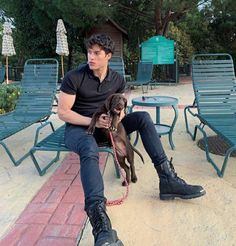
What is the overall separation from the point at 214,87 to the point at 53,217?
304 cm

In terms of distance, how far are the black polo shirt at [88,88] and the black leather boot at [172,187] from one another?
84 centimetres

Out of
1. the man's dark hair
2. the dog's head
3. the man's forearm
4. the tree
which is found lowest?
the man's forearm

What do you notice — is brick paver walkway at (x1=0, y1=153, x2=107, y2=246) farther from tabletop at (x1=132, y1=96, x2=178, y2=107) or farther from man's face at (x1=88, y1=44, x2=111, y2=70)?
tabletop at (x1=132, y1=96, x2=178, y2=107)

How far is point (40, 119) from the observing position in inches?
187

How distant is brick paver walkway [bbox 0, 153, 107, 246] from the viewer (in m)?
2.58

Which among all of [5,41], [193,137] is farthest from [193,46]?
[193,137]

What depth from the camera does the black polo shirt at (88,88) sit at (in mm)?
3238

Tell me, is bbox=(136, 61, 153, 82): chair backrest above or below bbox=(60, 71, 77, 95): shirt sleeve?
below

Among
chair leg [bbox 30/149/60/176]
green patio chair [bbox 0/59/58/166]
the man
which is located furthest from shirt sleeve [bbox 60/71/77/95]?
green patio chair [bbox 0/59/58/166]

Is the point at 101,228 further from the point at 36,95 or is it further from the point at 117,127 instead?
the point at 36,95

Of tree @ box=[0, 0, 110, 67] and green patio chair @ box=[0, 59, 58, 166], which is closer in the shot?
green patio chair @ box=[0, 59, 58, 166]

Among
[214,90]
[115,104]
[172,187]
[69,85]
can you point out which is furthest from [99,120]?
[214,90]

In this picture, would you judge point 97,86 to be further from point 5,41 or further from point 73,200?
point 5,41

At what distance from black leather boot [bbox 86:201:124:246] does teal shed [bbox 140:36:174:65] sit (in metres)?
11.6
